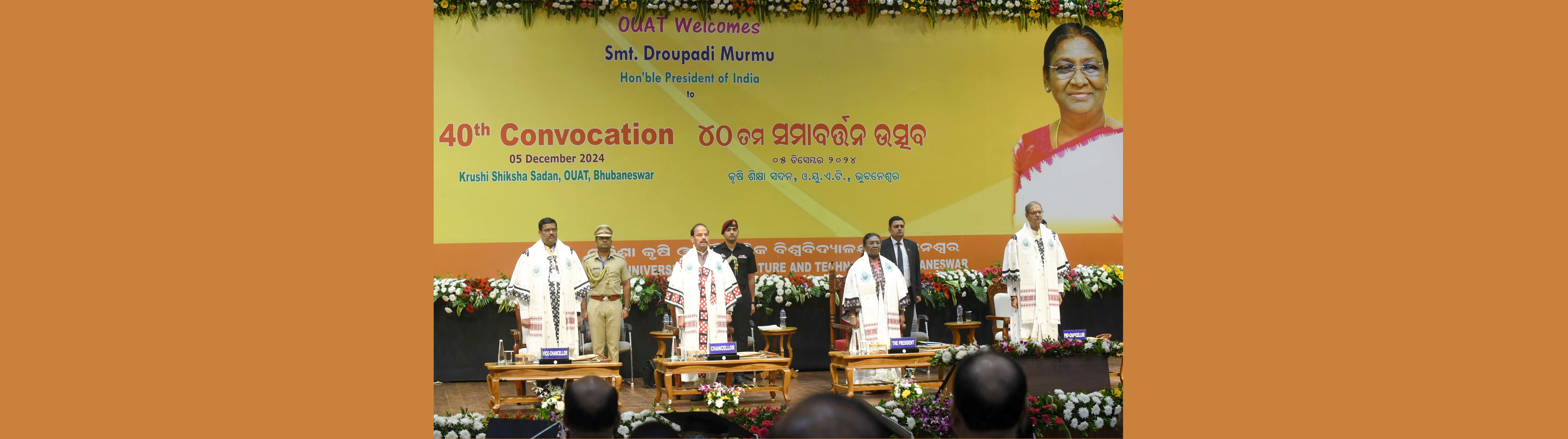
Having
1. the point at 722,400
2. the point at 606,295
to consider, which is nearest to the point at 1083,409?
the point at 722,400

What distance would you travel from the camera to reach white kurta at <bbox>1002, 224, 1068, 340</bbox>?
9.11m

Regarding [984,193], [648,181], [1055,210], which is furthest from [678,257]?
[1055,210]

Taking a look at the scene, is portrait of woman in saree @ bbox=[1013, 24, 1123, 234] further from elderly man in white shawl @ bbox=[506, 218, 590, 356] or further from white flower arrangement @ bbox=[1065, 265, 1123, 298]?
elderly man in white shawl @ bbox=[506, 218, 590, 356]

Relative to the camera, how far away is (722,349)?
745cm

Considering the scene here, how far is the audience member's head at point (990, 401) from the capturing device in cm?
246

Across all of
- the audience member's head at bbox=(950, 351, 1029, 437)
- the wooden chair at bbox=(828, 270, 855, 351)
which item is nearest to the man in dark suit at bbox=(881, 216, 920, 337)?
the wooden chair at bbox=(828, 270, 855, 351)

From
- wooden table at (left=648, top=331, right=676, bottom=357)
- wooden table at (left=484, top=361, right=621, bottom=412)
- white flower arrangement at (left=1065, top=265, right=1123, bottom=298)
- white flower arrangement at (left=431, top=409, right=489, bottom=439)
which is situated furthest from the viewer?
white flower arrangement at (left=1065, top=265, right=1123, bottom=298)

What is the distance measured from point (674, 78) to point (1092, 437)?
220 inches

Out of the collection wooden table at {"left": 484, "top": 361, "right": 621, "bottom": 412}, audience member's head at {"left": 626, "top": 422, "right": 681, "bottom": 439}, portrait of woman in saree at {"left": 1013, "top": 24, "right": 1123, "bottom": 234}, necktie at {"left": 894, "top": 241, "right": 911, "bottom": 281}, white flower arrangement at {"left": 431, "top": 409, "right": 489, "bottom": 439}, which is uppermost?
portrait of woman in saree at {"left": 1013, "top": 24, "right": 1123, "bottom": 234}

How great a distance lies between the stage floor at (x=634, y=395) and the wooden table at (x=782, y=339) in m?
0.29

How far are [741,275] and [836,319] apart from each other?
1.08 m

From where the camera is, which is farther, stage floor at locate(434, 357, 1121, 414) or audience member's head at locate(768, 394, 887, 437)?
stage floor at locate(434, 357, 1121, 414)

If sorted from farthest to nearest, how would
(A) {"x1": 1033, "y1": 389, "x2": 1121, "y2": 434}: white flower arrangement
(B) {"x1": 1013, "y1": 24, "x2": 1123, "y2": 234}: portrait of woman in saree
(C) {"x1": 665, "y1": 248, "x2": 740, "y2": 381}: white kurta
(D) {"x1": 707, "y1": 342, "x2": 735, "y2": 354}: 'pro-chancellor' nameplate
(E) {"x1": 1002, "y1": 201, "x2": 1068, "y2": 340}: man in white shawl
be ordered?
(B) {"x1": 1013, "y1": 24, "x2": 1123, "y2": 234}: portrait of woman in saree
(E) {"x1": 1002, "y1": 201, "x2": 1068, "y2": 340}: man in white shawl
(C) {"x1": 665, "y1": 248, "x2": 740, "y2": 381}: white kurta
(D) {"x1": 707, "y1": 342, "x2": 735, "y2": 354}: 'pro-chancellor' nameplate
(A) {"x1": 1033, "y1": 389, "x2": 1121, "y2": 434}: white flower arrangement

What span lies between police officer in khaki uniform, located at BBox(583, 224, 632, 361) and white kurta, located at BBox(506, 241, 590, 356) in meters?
0.45
